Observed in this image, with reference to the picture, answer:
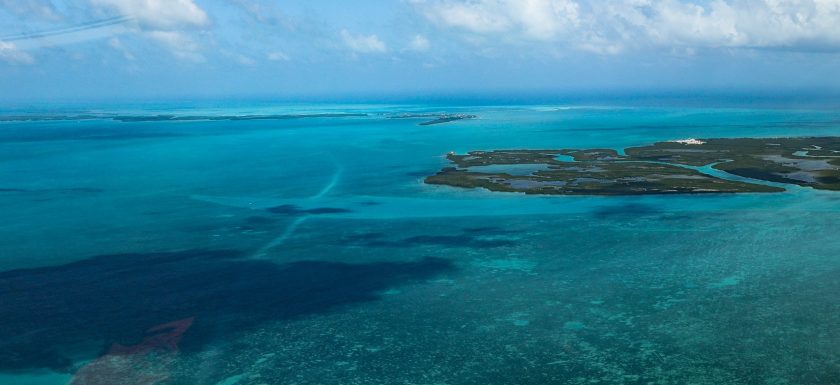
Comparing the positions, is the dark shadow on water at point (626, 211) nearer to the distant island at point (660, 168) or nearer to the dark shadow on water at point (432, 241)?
the distant island at point (660, 168)

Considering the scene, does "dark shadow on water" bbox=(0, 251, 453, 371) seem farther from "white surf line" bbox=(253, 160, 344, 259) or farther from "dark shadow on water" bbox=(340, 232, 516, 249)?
"dark shadow on water" bbox=(340, 232, 516, 249)

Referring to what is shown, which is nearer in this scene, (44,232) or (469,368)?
(469,368)

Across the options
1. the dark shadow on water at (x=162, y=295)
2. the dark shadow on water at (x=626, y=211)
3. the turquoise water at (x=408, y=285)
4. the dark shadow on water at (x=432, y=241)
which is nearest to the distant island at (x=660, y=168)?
the turquoise water at (x=408, y=285)

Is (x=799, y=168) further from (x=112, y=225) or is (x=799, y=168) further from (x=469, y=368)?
(x=112, y=225)

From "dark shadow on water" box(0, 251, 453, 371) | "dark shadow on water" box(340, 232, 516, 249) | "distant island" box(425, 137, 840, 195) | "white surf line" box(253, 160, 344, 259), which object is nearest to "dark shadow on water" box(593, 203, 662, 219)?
"distant island" box(425, 137, 840, 195)

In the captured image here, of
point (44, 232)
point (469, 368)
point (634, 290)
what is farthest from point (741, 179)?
point (44, 232)
